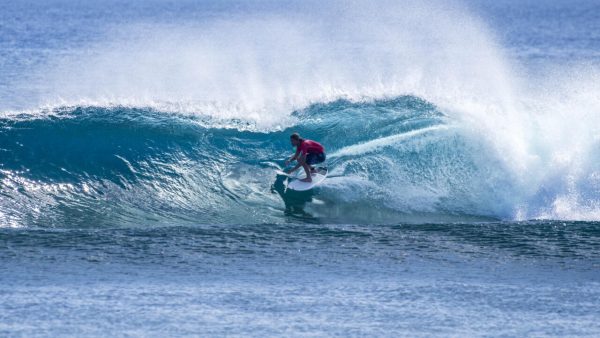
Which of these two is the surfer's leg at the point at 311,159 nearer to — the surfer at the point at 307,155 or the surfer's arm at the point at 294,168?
the surfer at the point at 307,155

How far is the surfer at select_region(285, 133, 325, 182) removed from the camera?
58.6 ft

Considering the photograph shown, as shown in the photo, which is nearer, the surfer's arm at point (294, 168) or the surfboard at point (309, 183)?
the surfboard at point (309, 183)

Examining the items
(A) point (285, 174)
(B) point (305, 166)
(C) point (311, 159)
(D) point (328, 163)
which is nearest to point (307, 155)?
(C) point (311, 159)

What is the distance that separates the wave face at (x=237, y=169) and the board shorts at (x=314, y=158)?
54 cm

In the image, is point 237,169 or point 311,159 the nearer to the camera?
point 311,159

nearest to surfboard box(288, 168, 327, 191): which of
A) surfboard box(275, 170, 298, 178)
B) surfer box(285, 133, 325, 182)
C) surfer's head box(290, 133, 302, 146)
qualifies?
surfer box(285, 133, 325, 182)

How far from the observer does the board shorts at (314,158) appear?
18.0m

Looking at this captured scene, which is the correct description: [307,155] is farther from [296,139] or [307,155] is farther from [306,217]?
[306,217]

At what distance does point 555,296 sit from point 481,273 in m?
1.30

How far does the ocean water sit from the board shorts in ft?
1.70

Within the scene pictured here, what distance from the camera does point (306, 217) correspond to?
56.0 ft

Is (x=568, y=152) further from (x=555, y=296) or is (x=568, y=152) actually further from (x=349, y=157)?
(x=555, y=296)

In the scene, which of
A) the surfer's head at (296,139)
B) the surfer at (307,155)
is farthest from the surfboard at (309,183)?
the surfer's head at (296,139)

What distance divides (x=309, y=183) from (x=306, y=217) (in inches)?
41.7
